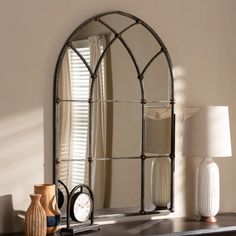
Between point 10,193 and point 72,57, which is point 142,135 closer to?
point 72,57

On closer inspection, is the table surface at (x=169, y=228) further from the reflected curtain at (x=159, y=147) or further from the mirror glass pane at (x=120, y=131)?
the mirror glass pane at (x=120, y=131)

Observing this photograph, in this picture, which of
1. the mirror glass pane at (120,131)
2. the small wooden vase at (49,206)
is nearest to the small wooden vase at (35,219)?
the small wooden vase at (49,206)

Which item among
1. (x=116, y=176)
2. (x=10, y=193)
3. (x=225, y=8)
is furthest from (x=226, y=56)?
(x=10, y=193)

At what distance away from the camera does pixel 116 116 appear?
3.01 metres

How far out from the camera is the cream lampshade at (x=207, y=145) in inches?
121

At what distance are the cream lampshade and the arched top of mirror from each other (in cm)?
20

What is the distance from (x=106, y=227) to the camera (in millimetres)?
2902

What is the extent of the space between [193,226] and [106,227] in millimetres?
427

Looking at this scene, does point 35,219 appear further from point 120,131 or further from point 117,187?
point 120,131

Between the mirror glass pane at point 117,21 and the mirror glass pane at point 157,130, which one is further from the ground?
the mirror glass pane at point 117,21

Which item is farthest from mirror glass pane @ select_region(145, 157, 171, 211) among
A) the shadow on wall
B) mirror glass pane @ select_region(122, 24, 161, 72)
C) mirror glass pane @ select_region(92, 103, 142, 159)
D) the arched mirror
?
the shadow on wall

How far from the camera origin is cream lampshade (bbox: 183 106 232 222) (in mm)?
3062

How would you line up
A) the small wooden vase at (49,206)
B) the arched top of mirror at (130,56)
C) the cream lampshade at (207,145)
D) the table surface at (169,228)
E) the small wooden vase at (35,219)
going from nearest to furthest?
the small wooden vase at (35,219), the small wooden vase at (49,206), the table surface at (169,228), the arched top of mirror at (130,56), the cream lampshade at (207,145)

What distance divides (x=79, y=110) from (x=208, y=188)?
0.79 metres
